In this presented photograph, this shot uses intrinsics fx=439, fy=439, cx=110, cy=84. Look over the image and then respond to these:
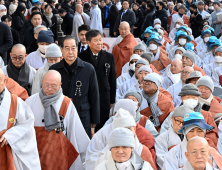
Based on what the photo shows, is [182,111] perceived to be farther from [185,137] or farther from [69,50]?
[69,50]

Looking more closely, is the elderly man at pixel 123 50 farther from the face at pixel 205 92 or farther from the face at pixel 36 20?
the face at pixel 205 92

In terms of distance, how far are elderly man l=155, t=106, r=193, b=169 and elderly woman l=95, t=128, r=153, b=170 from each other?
1.05 metres

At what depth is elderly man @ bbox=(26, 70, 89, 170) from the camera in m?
4.75

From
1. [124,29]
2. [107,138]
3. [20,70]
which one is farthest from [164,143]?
[124,29]

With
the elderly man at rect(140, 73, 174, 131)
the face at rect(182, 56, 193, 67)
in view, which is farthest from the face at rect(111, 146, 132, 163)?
the face at rect(182, 56, 193, 67)

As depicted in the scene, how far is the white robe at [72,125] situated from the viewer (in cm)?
483

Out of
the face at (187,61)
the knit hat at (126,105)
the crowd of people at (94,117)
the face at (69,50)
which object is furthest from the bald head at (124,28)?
the knit hat at (126,105)

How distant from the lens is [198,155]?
12.9 feet

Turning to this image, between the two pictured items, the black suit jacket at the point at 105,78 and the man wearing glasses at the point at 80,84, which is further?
the black suit jacket at the point at 105,78

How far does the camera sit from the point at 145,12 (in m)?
14.2

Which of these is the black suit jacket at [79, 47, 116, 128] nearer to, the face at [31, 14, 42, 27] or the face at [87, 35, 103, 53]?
the face at [87, 35, 103, 53]

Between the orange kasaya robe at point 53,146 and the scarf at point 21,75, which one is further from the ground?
the scarf at point 21,75

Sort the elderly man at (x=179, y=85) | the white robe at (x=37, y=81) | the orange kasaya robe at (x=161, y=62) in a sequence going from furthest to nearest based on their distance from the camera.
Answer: the orange kasaya robe at (x=161, y=62), the elderly man at (x=179, y=85), the white robe at (x=37, y=81)

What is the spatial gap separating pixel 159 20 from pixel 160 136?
8.39 meters
